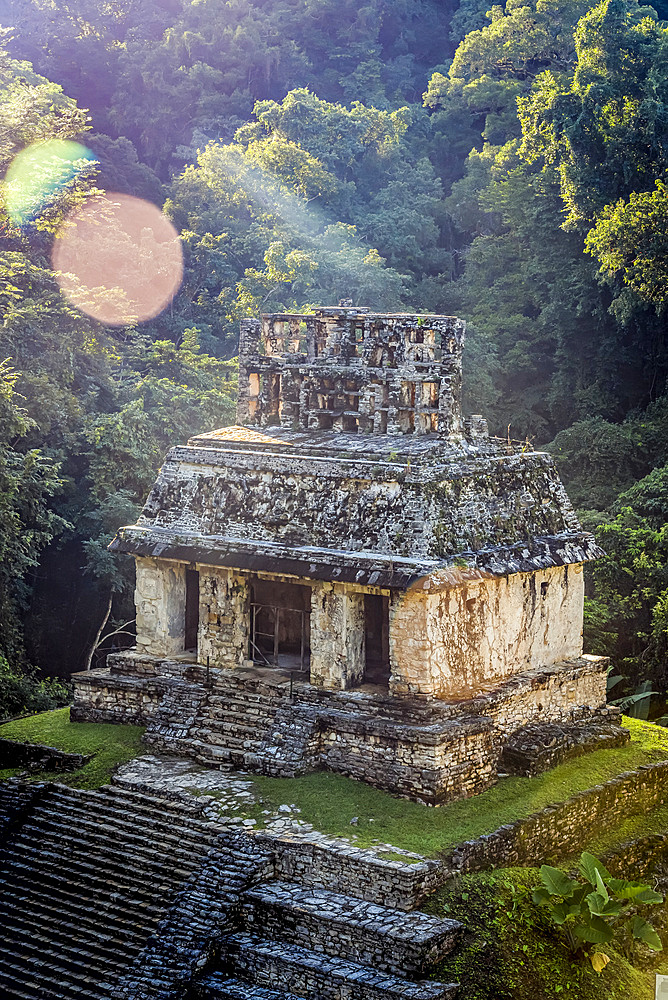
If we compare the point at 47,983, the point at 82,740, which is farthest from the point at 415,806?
the point at 82,740

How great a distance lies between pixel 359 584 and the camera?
528 inches

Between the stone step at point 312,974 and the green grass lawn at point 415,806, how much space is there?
123 cm

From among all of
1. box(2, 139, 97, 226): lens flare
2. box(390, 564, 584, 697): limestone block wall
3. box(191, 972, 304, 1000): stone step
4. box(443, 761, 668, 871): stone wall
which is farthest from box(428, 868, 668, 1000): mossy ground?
box(2, 139, 97, 226): lens flare

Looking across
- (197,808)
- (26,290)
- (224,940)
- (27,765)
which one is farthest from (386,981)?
(26,290)

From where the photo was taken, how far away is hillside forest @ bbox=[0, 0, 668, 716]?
70.3 ft

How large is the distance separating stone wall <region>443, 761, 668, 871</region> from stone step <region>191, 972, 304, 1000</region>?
1882 millimetres

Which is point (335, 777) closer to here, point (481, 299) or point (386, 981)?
point (386, 981)

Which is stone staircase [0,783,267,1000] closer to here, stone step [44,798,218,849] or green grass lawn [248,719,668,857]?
stone step [44,798,218,849]

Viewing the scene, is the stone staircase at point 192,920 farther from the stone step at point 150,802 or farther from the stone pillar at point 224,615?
the stone pillar at point 224,615

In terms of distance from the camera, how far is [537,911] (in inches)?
464

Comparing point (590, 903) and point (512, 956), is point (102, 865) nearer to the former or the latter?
point (512, 956)

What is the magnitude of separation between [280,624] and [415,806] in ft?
11.7

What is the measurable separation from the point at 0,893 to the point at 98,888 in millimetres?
1021

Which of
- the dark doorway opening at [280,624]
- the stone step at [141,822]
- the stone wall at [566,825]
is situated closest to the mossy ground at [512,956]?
the stone wall at [566,825]
